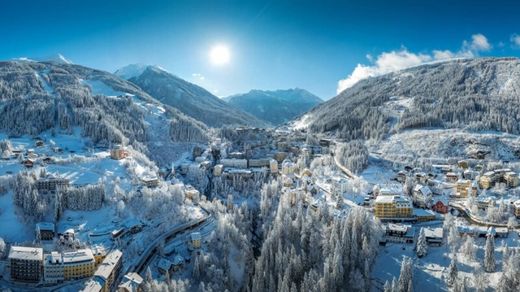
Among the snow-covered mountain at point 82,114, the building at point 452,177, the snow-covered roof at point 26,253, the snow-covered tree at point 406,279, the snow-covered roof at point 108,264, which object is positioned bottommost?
the snow-covered roof at point 108,264

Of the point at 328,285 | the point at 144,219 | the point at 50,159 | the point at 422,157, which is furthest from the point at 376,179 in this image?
the point at 50,159

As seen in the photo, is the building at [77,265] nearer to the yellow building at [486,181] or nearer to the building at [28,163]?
the building at [28,163]

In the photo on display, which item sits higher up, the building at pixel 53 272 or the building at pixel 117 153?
the building at pixel 117 153

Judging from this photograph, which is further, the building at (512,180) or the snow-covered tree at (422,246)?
the building at (512,180)

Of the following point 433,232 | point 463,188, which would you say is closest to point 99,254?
point 433,232

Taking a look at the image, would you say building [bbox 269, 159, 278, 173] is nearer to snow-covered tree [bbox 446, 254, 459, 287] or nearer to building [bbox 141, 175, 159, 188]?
building [bbox 141, 175, 159, 188]

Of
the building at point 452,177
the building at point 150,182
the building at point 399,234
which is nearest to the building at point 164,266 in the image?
the building at point 150,182
